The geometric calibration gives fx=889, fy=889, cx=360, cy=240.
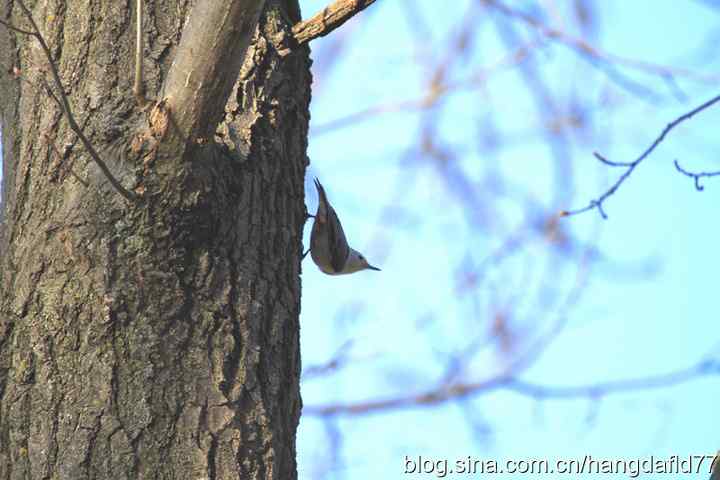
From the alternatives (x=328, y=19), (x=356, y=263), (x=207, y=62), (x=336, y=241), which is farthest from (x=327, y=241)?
(x=207, y=62)

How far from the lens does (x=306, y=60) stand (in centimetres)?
257

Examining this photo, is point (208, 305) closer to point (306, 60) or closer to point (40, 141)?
point (40, 141)

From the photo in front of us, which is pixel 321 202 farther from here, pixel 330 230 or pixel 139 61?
pixel 139 61

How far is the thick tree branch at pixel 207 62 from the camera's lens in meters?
1.86

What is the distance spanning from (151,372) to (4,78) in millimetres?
921

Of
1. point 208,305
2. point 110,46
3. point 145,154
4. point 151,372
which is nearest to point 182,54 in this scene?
point 145,154

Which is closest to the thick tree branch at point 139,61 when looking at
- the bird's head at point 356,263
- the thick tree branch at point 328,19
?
the thick tree branch at point 328,19

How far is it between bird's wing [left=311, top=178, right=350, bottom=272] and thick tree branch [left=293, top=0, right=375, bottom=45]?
2098 mm

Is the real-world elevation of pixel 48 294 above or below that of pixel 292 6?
below

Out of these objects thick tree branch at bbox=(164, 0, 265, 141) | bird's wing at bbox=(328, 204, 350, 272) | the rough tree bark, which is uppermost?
bird's wing at bbox=(328, 204, 350, 272)

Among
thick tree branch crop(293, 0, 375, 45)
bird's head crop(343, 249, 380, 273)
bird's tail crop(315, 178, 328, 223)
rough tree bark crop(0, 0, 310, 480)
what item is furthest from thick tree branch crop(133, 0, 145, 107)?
bird's head crop(343, 249, 380, 273)

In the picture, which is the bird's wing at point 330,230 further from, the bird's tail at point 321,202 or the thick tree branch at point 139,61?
the thick tree branch at point 139,61

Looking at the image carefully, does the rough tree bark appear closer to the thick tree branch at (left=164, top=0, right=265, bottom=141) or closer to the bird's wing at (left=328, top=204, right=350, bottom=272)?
the thick tree branch at (left=164, top=0, right=265, bottom=141)

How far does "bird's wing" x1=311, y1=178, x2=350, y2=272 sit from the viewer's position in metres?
4.60
